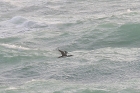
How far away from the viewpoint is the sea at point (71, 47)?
19.8 meters

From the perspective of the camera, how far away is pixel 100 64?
72.7 feet

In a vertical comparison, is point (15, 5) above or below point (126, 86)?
above

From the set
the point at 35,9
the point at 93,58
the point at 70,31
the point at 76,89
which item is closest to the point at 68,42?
the point at 70,31

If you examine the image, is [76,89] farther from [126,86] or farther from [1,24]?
[1,24]

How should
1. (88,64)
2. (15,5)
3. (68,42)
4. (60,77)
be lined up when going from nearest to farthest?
(60,77) → (88,64) → (68,42) → (15,5)

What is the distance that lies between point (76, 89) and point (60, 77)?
89.4 inches

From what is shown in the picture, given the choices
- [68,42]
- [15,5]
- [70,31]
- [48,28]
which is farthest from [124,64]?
[15,5]

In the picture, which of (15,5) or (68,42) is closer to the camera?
(68,42)

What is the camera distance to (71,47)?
26.3 meters

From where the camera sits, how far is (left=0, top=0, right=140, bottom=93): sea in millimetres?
19844

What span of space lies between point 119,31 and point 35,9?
38.8 feet

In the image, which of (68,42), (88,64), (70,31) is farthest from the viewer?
(70,31)

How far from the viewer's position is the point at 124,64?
22.1 meters

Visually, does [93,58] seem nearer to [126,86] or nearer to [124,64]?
[124,64]
